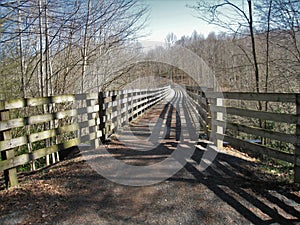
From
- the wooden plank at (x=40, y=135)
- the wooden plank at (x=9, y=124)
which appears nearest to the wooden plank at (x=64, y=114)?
the wooden plank at (x=40, y=135)

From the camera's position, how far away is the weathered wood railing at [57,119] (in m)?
3.23

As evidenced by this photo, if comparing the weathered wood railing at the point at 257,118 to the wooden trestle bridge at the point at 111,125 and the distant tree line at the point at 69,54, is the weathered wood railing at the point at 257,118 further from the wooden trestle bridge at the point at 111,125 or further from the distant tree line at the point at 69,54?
the distant tree line at the point at 69,54

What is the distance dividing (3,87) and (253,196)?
311 inches

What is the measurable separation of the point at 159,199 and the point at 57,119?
2609 millimetres

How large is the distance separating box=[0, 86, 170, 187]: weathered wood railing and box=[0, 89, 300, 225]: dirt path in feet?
1.29

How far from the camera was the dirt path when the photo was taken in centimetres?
255

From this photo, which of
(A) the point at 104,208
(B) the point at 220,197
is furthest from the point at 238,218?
(A) the point at 104,208

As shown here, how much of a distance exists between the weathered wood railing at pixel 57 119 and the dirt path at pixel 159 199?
1.29ft

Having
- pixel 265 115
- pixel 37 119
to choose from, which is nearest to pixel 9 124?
pixel 37 119

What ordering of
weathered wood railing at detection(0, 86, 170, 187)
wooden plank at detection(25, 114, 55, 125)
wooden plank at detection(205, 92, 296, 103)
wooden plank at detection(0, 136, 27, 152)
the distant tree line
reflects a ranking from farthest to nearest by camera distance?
the distant tree line → wooden plank at detection(25, 114, 55, 125) → wooden plank at detection(205, 92, 296, 103) → weathered wood railing at detection(0, 86, 170, 187) → wooden plank at detection(0, 136, 27, 152)

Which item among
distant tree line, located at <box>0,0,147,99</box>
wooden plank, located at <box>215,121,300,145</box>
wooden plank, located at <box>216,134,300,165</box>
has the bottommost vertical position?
wooden plank, located at <box>216,134,300,165</box>

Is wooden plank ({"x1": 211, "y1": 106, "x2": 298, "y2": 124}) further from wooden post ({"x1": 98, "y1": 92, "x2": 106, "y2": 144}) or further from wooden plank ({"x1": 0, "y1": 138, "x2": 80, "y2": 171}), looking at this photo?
wooden plank ({"x1": 0, "y1": 138, "x2": 80, "y2": 171})

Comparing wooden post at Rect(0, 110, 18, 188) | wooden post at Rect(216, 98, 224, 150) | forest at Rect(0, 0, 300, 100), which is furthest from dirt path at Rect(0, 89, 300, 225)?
forest at Rect(0, 0, 300, 100)

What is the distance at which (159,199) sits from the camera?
2955 millimetres
